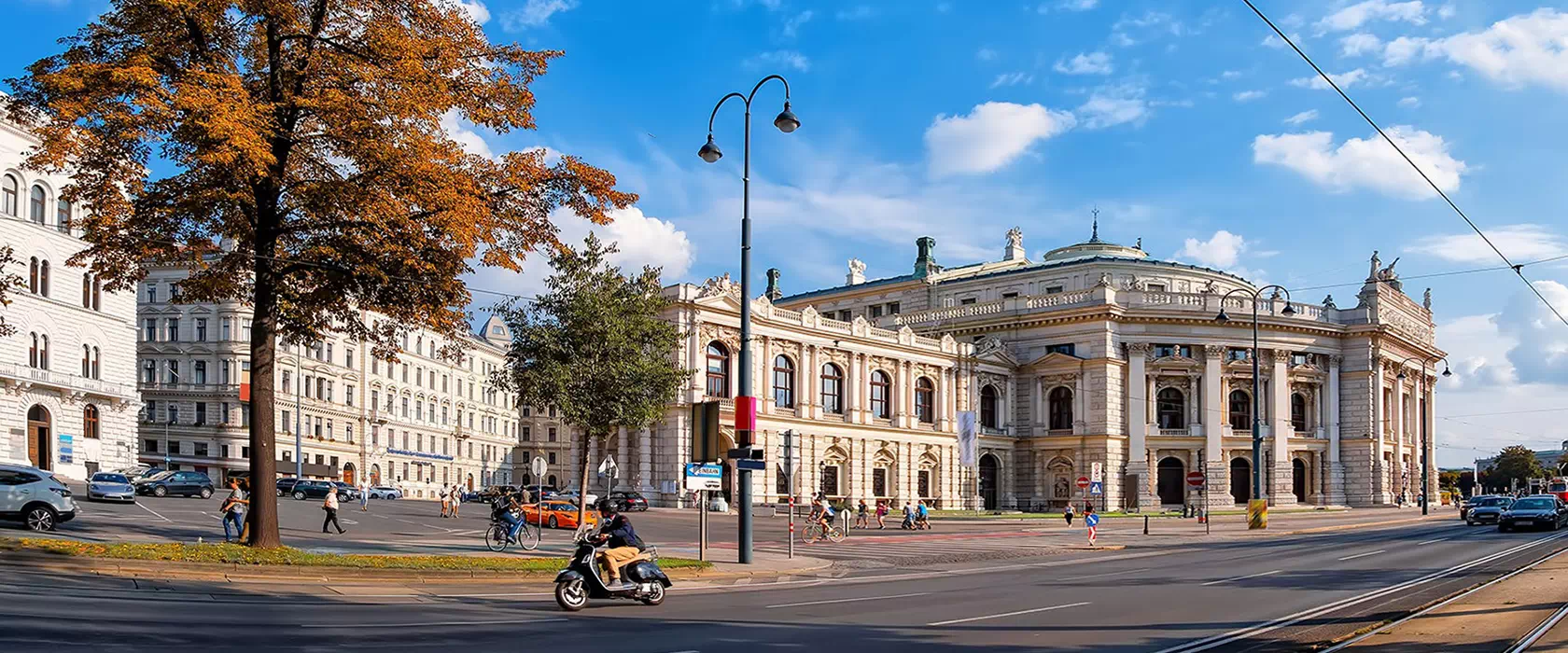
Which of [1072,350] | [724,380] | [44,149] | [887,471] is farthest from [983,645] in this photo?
[1072,350]

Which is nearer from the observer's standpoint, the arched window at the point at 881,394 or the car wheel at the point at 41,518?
the car wheel at the point at 41,518

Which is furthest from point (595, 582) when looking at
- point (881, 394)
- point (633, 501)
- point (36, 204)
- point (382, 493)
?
point (382, 493)

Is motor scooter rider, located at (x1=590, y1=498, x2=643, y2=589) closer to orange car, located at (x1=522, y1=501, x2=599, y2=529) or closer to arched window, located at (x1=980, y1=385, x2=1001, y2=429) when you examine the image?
orange car, located at (x1=522, y1=501, x2=599, y2=529)

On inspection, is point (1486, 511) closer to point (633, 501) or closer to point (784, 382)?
point (784, 382)

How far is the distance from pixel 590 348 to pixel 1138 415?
54374 millimetres

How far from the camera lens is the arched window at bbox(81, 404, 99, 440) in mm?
69781

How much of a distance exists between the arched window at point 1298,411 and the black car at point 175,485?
68.9 meters

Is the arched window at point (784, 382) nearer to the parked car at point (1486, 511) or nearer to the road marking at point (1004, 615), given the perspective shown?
the parked car at point (1486, 511)

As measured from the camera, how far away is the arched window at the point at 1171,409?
85.8m

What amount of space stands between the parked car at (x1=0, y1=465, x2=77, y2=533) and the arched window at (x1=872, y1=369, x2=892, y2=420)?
52.5 m

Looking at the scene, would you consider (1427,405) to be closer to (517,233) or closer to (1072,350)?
(1072,350)

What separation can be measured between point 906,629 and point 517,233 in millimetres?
13567

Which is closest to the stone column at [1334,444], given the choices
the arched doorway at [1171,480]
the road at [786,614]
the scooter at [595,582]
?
the arched doorway at [1171,480]

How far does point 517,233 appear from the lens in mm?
26531
